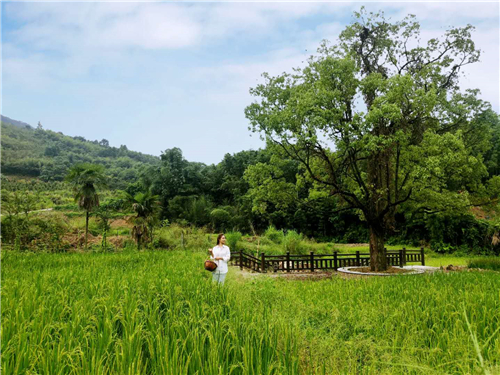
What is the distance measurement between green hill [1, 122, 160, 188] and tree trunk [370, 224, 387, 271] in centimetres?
4449

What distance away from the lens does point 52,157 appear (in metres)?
71.7

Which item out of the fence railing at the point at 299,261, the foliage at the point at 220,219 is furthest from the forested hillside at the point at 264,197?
the fence railing at the point at 299,261

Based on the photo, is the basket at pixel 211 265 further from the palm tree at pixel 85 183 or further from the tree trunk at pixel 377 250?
the palm tree at pixel 85 183

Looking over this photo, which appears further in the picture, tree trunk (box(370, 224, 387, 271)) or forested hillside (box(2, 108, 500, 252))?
forested hillside (box(2, 108, 500, 252))

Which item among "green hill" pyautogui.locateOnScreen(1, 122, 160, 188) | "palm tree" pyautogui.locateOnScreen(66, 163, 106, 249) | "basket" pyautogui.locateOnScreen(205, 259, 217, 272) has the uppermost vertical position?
"green hill" pyautogui.locateOnScreen(1, 122, 160, 188)

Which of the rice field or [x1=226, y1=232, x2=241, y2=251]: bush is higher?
the rice field

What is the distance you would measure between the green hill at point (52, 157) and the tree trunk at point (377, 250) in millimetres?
44491

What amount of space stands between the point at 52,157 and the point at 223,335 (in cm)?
7963

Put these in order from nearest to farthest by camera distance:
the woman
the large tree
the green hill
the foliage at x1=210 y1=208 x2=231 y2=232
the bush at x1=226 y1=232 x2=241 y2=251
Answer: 1. the woman
2. the large tree
3. the bush at x1=226 y1=232 x2=241 y2=251
4. the foliage at x1=210 y1=208 x2=231 y2=232
5. the green hill

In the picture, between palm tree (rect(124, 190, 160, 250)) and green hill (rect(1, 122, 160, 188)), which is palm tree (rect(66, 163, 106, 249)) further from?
green hill (rect(1, 122, 160, 188))

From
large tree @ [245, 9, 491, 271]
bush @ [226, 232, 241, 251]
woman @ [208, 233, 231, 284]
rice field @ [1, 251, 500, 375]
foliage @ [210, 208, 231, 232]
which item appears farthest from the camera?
foliage @ [210, 208, 231, 232]

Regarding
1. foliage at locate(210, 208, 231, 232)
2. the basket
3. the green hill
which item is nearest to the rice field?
the basket

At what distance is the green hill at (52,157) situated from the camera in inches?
2274

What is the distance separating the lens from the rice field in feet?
9.08
